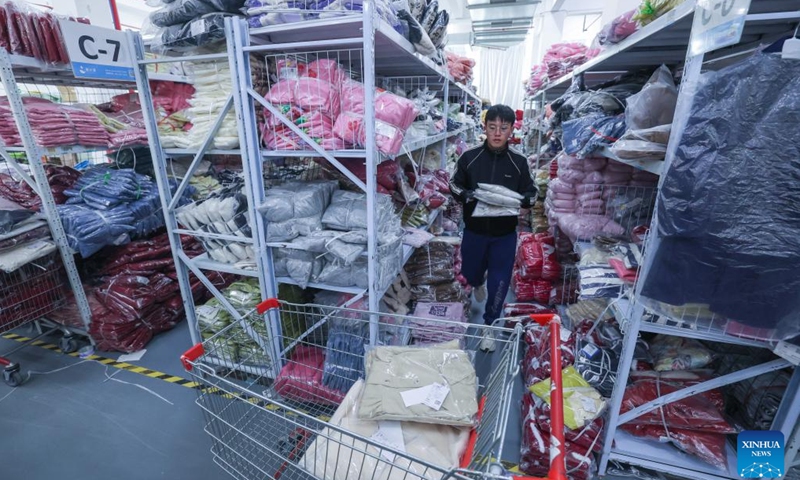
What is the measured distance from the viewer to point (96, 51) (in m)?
2.25

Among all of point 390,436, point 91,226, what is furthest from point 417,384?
point 91,226

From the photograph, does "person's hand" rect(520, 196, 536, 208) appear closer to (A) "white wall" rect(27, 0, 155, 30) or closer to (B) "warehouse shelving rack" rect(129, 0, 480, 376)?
(B) "warehouse shelving rack" rect(129, 0, 480, 376)

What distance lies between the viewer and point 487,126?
2.49 meters

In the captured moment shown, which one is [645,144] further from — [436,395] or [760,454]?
[760,454]

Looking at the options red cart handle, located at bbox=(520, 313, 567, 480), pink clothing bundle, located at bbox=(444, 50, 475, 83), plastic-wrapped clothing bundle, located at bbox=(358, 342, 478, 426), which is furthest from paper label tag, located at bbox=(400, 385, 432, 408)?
pink clothing bundle, located at bbox=(444, 50, 475, 83)

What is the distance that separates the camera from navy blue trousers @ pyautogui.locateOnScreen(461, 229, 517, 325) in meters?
2.73

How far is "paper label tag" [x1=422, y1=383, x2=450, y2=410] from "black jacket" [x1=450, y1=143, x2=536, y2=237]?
5.52ft

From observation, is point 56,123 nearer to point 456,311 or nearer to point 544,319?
point 456,311

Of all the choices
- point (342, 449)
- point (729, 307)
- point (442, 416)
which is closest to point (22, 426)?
point (342, 449)

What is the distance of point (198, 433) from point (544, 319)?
2.03 metres

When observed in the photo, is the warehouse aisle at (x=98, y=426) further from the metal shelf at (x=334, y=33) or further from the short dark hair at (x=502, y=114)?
the short dark hair at (x=502, y=114)

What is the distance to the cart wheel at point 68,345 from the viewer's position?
271cm

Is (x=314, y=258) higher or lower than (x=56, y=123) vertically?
lower

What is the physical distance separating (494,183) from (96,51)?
109 inches
